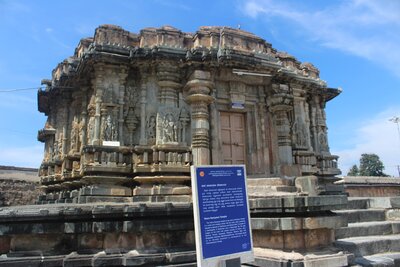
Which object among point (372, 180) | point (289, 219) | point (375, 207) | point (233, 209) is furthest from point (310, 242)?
point (372, 180)

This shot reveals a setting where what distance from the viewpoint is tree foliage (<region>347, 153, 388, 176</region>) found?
159ft

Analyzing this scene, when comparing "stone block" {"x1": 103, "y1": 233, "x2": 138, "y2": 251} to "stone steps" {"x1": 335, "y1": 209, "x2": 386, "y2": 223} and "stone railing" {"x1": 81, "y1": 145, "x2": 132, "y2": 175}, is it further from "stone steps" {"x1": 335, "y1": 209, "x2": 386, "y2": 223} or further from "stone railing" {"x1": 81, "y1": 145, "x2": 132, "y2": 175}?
"stone steps" {"x1": 335, "y1": 209, "x2": 386, "y2": 223}

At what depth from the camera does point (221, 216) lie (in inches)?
120

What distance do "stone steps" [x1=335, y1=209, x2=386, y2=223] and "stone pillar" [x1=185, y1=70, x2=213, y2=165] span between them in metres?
3.50

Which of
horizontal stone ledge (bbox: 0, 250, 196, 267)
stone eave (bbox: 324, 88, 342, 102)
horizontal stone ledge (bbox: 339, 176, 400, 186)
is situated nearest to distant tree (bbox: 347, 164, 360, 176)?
horizontal stone ledge (bbox: 339, 176, 400, 186)

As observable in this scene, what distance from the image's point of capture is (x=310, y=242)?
4160 mm

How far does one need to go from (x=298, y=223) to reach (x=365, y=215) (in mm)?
3035

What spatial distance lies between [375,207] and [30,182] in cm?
1927

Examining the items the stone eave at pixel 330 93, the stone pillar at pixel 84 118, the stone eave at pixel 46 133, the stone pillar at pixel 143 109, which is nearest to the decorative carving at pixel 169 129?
the stone pillar at pixel 143 109

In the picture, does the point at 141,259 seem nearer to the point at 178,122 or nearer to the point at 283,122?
the point at 178,122

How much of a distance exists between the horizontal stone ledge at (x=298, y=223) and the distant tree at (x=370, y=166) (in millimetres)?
49971

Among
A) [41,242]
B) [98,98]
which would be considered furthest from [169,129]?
[41,242]

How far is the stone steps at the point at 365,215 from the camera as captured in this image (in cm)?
613

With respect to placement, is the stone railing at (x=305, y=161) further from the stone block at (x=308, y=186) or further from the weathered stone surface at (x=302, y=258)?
the weathered stone surface at (x=302, y=258)
